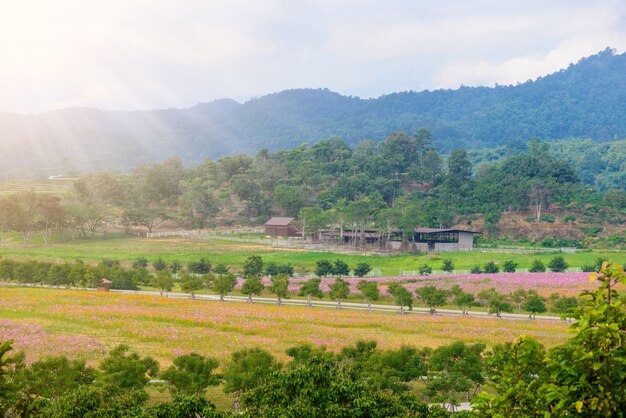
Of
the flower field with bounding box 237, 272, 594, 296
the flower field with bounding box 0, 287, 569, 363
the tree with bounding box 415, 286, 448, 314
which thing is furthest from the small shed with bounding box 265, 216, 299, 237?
the tree with bounding box 415, 286, 448, 314

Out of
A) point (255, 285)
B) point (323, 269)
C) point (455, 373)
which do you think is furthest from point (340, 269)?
point (455, 373)

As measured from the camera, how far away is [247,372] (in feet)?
72.6

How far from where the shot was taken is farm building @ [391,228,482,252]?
8475cm

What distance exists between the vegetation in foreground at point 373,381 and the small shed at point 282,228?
75.2 metres

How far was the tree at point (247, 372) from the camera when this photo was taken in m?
21.4

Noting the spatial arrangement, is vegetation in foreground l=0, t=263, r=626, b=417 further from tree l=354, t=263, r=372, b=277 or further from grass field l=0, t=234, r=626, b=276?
grass field l=0, t=234, r=626, b=276

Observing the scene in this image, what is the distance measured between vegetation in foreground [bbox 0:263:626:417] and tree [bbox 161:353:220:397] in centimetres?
4

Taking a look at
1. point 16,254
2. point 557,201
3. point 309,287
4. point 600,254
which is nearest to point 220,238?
point 16,254

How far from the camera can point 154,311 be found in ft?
136

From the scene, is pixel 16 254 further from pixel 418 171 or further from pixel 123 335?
pixel 418 171

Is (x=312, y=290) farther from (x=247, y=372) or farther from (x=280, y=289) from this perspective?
(x=247, y=372)

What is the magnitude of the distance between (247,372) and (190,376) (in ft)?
7.16

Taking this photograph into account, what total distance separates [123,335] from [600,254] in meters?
62.5

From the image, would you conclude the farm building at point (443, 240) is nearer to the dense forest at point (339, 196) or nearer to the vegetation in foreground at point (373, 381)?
the dense forest at point (339, 196)
